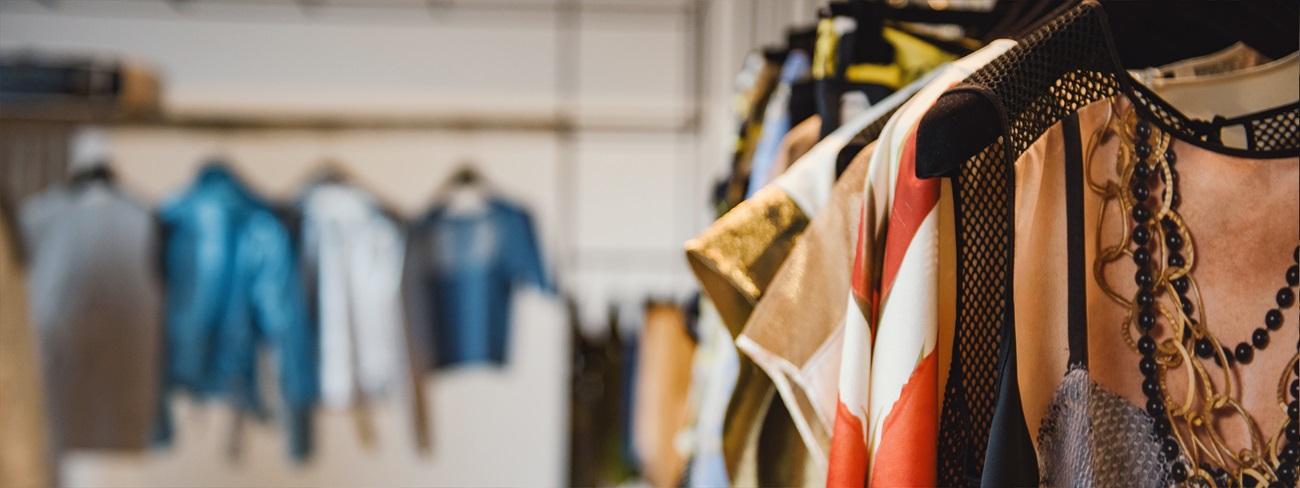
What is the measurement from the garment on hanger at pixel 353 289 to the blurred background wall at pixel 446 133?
0.83ft

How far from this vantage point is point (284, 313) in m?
2.37

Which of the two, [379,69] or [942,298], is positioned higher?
[379,69]

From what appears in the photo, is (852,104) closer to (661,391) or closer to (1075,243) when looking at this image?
(1075,243)

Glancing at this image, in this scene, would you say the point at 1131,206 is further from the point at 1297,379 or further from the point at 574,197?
the point at 574,197

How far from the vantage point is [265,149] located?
2.72 meters

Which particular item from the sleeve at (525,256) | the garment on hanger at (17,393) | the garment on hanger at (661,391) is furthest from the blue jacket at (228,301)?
the garment on hanger at (661,391)

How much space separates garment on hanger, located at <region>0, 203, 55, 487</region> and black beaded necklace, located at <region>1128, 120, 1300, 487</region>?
1.68 metres

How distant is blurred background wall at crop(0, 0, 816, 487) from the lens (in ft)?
8.75

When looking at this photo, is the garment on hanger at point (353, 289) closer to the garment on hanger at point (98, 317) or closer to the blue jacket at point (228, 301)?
the blue jacket at point (228, 301)

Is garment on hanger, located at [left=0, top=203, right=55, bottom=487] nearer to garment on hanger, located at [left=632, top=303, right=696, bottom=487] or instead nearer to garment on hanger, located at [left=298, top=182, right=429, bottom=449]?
garment on hanger, located at [left=298, top=182, right=429, bottom=449]

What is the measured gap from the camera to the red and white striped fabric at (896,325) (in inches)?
16.7

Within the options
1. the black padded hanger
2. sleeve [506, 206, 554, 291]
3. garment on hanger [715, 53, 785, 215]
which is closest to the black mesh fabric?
the black padded hanger

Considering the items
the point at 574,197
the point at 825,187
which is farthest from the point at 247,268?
the point at 825,187

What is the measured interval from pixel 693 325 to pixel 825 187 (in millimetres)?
801
